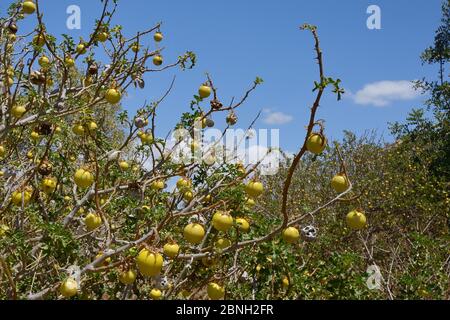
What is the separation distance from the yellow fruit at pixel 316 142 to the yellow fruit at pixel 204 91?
2237 mm

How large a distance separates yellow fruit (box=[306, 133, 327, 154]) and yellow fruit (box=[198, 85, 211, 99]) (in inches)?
88.1

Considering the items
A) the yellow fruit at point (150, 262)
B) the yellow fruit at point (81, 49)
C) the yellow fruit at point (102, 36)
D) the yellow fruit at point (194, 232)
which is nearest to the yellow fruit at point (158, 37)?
the yellow fruit at point (102, 36)

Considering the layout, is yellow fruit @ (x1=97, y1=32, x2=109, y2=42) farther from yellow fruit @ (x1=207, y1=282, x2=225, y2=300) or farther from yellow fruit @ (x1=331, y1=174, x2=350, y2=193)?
yellow fruit @ (x1=331, y1=174, x2=350, y2=193)

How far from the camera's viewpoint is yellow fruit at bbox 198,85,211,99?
13.9 feet

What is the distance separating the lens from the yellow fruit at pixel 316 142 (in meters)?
2.12

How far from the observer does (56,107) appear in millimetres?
3916

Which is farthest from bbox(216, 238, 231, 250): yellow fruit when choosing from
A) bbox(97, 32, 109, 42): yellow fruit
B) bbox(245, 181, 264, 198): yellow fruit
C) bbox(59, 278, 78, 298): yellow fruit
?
bbox(97, 32, 109, 42): yellow fruit

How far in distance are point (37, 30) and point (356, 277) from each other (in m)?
3.73
